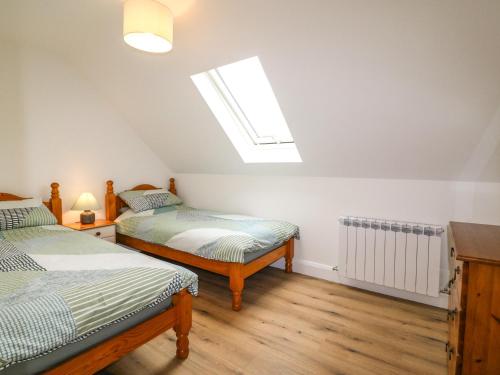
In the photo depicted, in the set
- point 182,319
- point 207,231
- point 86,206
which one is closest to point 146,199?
point 86,206

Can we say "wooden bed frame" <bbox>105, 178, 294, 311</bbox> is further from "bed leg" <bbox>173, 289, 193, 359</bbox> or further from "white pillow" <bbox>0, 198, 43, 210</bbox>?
"white pillow" <bbox>0, 198, 43, 210</bbox>

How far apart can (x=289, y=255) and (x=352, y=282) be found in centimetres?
66

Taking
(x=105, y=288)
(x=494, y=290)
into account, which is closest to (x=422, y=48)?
(x=494, y=290)

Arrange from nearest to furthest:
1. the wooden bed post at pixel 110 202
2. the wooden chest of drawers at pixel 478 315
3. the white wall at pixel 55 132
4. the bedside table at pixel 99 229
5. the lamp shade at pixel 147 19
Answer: the wooden chest of drawers at pixel 478 315, the lamp shade at pixel 147 19, the white wall at pixel 55 132, the bedside table at pixel 99 229, the wooden bed post at pixel 110 202

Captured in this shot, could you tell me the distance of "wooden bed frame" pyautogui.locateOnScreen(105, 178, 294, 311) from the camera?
2.26m

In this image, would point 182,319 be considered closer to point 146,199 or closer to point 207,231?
point 207,231

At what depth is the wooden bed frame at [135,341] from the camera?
1.21 metres

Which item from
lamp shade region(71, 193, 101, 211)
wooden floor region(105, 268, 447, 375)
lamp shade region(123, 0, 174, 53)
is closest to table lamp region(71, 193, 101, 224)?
lamp shade region(71, 193, 101, 211)

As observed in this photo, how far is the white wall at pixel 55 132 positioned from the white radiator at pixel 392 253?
9.02 feet

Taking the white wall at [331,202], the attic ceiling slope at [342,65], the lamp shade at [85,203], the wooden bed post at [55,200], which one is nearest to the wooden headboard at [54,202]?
the wooden bed post at [55,200]

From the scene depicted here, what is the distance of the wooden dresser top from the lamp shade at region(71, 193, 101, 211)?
309 centimetres

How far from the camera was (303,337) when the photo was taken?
1920mm

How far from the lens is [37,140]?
2.79m

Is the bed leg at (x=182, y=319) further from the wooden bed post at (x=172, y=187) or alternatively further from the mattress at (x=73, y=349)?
the wooden bed post at (x=172, y=187)
